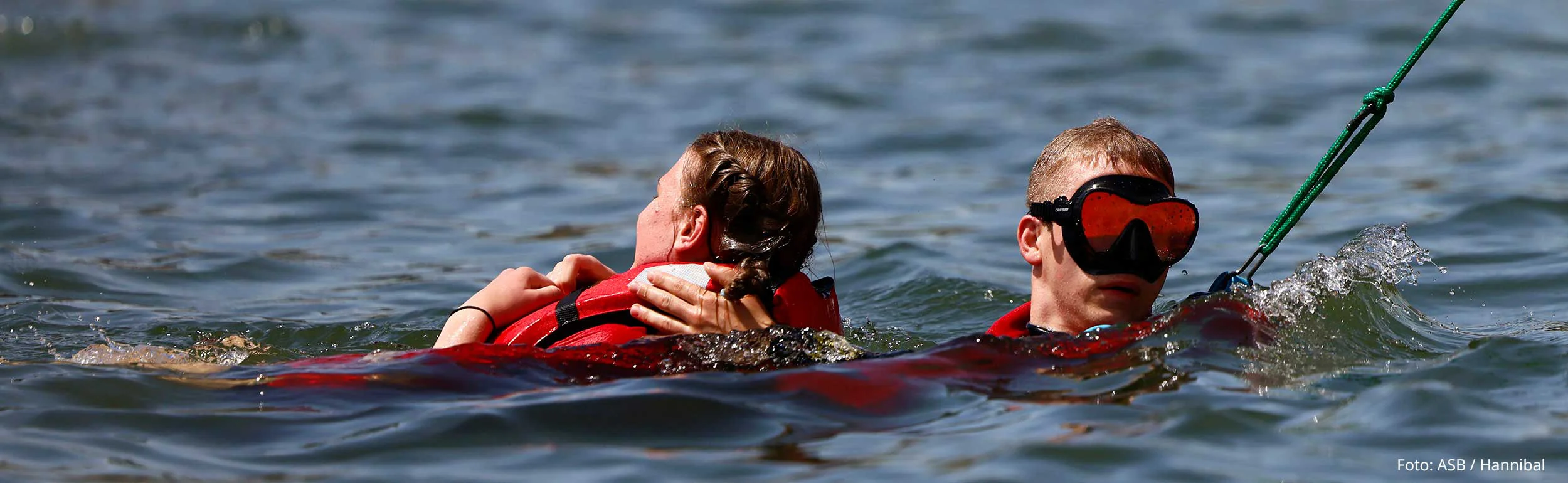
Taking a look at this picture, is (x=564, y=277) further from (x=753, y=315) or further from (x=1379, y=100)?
(x=1379, y=100)

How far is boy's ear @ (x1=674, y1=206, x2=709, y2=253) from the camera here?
4.72 meters

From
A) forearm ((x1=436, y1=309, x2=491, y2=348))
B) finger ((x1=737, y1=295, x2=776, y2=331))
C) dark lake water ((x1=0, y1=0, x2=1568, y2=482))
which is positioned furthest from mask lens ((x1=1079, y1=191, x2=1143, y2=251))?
forearm ((x1=436, y1=309, x2=491, y2=348))

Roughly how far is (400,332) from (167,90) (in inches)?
338

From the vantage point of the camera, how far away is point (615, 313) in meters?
4.64

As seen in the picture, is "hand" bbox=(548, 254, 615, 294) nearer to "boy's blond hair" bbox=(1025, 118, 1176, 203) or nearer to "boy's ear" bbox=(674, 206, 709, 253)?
"boy's ear" bbox=(674, 206, 709, 253)

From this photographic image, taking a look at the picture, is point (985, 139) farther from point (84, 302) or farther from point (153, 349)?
point (153, 349)

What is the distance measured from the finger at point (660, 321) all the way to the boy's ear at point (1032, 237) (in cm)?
104

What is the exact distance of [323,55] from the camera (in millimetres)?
15680

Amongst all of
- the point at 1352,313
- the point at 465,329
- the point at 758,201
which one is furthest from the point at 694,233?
the point at 1352,313

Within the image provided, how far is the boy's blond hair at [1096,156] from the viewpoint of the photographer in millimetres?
4590

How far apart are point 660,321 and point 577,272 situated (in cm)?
53

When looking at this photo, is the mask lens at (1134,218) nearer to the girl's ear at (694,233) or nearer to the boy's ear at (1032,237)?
the boy's ear at (1032,237)

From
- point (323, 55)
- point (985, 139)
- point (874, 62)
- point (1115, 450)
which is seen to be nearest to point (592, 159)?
point (985, 139)

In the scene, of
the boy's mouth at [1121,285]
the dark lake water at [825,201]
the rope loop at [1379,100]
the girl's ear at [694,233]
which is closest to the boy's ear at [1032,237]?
the boy's mouth at [1121,285]
